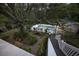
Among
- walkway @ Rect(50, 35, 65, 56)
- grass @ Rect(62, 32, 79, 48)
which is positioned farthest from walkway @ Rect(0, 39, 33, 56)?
grass @ Rect(62, 32, 79, 48)

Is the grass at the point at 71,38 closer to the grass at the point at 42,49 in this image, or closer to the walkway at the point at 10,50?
the grass at the point at 42,49

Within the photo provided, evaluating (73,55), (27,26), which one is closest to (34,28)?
(27,26)

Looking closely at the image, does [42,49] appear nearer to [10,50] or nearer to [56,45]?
[56,45]

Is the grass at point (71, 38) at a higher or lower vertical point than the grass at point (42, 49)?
higher

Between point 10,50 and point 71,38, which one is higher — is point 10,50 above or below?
below

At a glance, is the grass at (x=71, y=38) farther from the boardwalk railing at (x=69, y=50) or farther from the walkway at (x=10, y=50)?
the walkway at (x=10, y=50)

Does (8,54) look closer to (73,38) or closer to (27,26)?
(27,26)

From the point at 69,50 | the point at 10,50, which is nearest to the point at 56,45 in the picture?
the point at 69,50

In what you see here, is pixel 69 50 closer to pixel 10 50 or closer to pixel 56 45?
pixel 56 45

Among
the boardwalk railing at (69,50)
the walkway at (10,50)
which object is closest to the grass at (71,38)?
A: the boardwalk railing at (69,50)

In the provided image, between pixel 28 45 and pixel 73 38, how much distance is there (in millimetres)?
460

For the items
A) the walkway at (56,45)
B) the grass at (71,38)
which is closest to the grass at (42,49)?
the walkway at (56,45)

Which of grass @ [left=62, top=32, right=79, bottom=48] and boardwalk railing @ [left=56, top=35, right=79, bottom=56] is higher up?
grass @ [left=62, top=32, right=79, bottom=48]

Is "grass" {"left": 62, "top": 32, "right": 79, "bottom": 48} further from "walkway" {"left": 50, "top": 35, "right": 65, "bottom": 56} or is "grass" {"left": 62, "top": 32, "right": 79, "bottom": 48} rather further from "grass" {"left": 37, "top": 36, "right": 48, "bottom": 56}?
"grass" {"left": 37, "top": 36, "right": 48, "bottom": 56}
